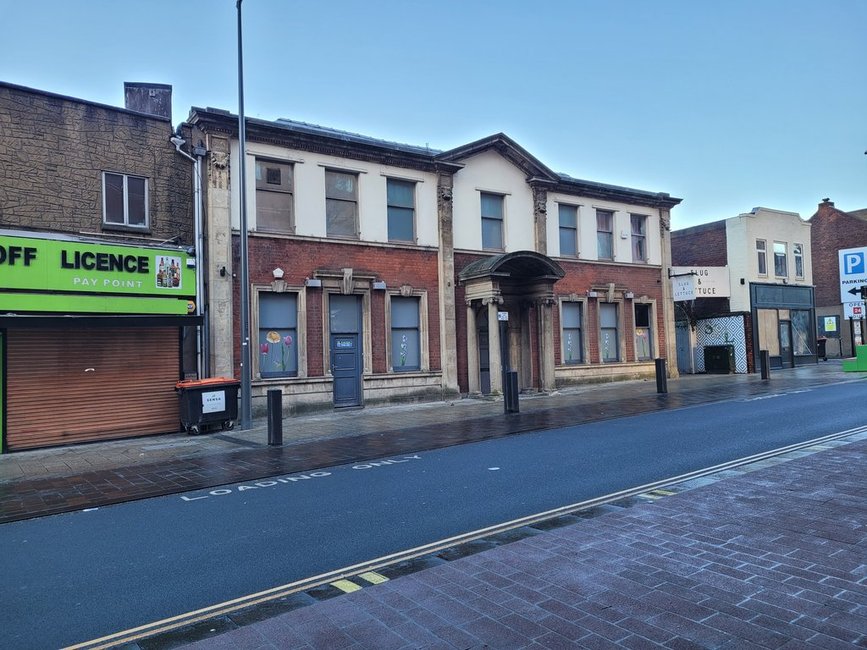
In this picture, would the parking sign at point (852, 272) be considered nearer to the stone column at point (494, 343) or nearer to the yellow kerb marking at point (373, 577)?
the stone column at point (494, 343)

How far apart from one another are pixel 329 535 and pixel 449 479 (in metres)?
2.61

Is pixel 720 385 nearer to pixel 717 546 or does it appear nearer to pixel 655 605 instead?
pixel 717 546

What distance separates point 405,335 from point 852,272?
13.7 m

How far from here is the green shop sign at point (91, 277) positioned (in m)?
12.7

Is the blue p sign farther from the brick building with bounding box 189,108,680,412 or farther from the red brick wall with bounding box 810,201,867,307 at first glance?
the red brick wall with bounding box 810,201,867,307

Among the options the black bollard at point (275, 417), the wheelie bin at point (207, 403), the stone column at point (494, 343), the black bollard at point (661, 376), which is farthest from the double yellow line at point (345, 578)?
the black bollard at point (661, 376)

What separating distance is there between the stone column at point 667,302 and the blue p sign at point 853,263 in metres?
7.49

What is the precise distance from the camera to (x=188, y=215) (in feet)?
50.8

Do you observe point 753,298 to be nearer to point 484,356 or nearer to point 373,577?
point 484,356

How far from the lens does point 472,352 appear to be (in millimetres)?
19891

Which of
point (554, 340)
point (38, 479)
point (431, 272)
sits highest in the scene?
point (431, 272)

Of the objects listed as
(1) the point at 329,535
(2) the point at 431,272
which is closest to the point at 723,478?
(1) the point at 329,535

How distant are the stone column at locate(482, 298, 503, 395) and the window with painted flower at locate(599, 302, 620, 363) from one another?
5962 mm

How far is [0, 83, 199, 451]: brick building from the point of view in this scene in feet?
42.3
